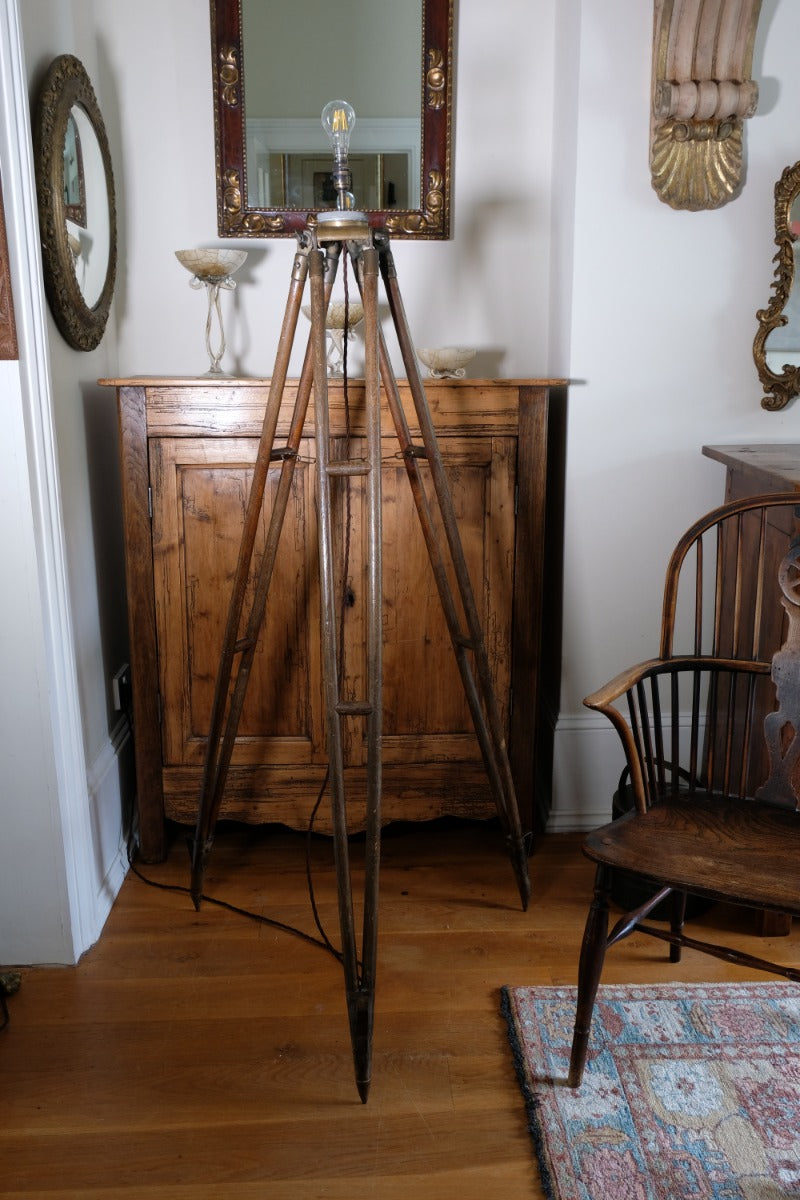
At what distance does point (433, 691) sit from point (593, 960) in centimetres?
87

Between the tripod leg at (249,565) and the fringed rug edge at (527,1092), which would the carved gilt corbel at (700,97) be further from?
the fringed rug edge at (527,1092)

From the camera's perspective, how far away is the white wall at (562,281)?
2.28 meters

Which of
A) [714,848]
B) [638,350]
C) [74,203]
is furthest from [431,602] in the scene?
[74,203]

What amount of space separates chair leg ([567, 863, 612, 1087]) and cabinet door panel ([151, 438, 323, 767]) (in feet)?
3.04

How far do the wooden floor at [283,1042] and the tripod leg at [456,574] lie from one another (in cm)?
25

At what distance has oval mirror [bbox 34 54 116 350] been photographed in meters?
1.91

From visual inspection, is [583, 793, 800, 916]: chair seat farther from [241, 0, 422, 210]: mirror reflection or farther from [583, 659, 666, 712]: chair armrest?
[241, 0, 422, 210]: mirror reflection

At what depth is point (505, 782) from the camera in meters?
2.14

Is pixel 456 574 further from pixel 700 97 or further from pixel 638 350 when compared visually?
pixel 700 97

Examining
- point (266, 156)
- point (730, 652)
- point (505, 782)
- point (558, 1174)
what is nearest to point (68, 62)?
point (266, 156)

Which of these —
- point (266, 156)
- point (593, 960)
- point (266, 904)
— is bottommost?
point (266, 904)

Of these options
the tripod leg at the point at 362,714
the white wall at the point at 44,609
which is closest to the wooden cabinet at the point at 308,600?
the white wall at the point at 44,609

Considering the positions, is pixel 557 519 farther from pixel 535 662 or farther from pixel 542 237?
pixel 542 237

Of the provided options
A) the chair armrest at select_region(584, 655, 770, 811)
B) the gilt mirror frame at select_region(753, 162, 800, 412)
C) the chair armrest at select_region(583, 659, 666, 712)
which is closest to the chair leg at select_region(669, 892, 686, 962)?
the chair armrest at select_region(584, 655, 770, 811)
